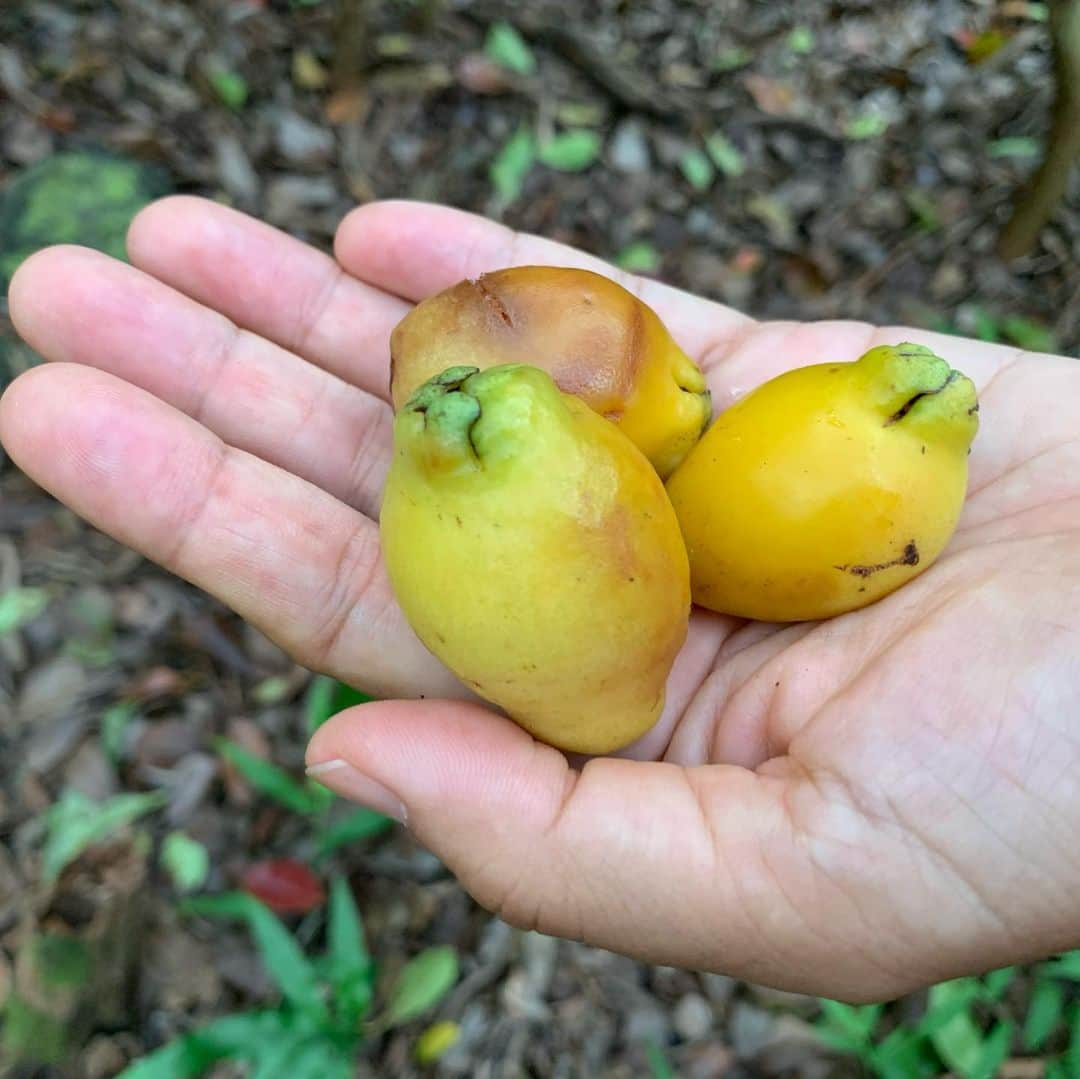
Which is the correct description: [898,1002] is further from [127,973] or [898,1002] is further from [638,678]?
[127,973]

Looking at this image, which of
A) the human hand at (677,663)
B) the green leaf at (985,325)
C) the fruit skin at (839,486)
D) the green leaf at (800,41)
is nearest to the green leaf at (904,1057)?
the human hand at (677,663)

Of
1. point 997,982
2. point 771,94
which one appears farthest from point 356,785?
point 771,94

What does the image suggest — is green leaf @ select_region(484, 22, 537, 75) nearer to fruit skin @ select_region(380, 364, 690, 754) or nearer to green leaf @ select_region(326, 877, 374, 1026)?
fruit skin @ select_region(380, 364, 690, 754)

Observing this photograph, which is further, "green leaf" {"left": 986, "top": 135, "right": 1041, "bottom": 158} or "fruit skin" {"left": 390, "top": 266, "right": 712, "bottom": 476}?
"green leaf" {"left": 986, "top": 135, "right": 1041, "bottom": 158}

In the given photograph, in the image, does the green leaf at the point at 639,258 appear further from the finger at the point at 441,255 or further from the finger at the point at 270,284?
the finger at the point at 270,284

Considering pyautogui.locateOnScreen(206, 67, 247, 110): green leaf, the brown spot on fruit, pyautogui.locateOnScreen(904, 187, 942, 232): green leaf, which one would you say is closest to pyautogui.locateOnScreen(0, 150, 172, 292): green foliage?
pyautogui.locateOnScreen(206, 67, 247, 110): green leaf

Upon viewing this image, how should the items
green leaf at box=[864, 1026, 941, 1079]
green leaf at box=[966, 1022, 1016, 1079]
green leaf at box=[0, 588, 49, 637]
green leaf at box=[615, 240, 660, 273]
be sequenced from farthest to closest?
1. green leaf at box=[615, 240, 660, 273]
2. green leaf at box=[0, 588, 49, 637]
3. green leaf at box=[864, 1026, 941, 1079]
4. green leaf at box=[966, 1022, 1016, 1079]
